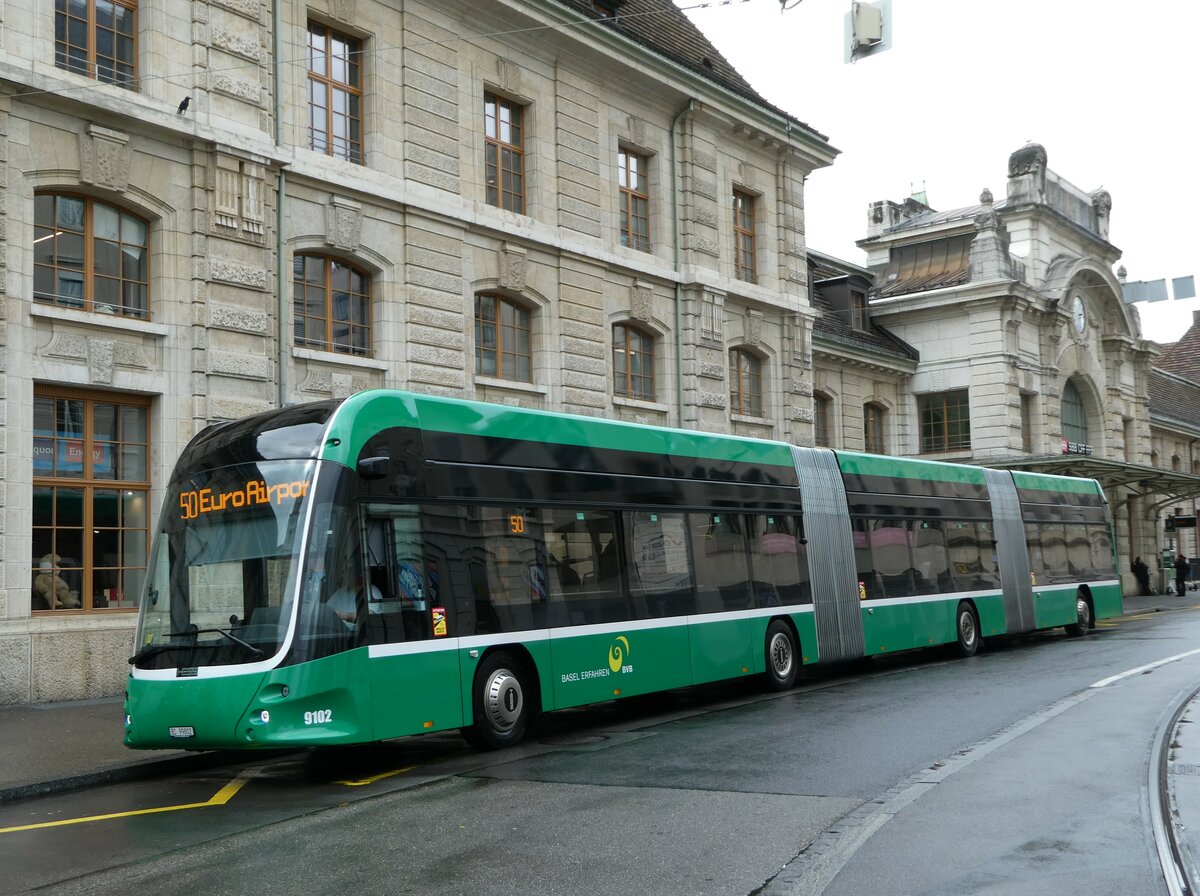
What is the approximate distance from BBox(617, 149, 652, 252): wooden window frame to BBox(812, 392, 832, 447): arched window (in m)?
13.1

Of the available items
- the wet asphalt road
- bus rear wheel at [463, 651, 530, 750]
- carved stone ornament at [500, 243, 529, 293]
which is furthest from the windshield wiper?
carved stone ornament at [500, 243, 529, 293]

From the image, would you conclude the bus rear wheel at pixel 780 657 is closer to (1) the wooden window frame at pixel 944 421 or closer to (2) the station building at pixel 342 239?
(2) the station building at pixel 342 239

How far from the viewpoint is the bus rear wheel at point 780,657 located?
16031mm

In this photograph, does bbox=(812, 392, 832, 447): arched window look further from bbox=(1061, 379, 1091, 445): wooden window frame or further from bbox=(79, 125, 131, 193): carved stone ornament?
bbox=(79, 125, 131, 193): carved stone ornament

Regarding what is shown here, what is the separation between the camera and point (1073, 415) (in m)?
46.8

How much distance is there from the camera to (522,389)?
71.5 ft

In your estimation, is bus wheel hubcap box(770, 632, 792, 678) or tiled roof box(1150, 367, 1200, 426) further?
tiled roof box(1150, 367, 1200, 426)

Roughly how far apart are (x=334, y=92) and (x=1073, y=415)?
35.1m

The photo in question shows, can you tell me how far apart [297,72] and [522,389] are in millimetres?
6370

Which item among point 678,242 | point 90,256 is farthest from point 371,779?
point 678,242

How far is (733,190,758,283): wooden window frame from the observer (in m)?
27.8

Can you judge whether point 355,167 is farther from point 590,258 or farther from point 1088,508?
point 1088,508

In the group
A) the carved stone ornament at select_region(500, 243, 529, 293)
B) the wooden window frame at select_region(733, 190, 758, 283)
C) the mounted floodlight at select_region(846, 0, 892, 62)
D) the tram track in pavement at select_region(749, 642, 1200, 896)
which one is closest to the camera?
the tram track in pavement at select_region(749, 642, 1200, 896)

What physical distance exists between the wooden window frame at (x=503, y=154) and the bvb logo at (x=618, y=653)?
10.9m
